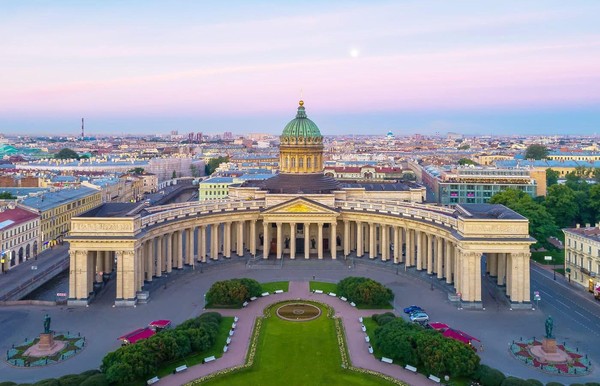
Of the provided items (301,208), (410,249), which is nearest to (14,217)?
(301,208)

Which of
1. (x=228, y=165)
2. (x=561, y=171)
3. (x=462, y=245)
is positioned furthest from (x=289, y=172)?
(x=561, y=171)

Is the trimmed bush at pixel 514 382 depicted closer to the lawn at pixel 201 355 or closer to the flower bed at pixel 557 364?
the flower bed at pixel 557 364

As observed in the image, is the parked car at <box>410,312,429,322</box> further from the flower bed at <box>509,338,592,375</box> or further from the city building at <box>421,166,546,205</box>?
the city building at <box>421,166,546,205</box>

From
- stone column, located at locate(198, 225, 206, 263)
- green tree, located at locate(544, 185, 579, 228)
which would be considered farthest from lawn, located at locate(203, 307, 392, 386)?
green tree, located at locate(544, 185, 579, 228)

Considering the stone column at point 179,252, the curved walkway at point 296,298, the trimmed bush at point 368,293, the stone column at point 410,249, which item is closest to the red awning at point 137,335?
the curved walkway at point 296,298

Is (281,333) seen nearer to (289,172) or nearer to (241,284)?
(241,284)
